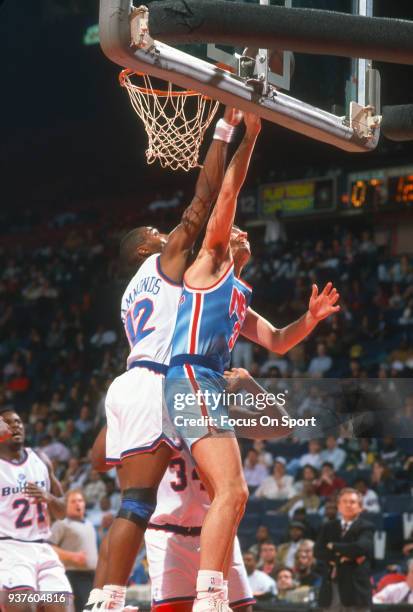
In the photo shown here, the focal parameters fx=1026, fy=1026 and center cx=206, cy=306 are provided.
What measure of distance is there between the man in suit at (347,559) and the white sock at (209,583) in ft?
14.9

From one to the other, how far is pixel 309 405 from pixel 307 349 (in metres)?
10.5

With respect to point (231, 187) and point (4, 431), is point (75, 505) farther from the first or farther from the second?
point (231, 187)

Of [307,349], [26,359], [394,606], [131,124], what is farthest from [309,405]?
[131,124]

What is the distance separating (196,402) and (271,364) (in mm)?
11765

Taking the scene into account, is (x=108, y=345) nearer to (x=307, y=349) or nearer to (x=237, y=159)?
(x=307, y=349)

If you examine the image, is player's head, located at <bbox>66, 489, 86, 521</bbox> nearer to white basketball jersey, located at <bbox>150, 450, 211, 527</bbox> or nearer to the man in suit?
the man in suit

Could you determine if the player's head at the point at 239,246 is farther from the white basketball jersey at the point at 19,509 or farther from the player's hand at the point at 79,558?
the player's hand at the point at 79,558

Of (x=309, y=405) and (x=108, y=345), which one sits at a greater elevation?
(x=108, y=345)

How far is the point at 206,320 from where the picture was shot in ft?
16.6

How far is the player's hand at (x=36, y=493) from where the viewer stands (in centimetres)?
788

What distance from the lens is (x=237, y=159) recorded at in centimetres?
500

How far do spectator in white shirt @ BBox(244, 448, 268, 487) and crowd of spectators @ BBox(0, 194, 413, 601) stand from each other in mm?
18

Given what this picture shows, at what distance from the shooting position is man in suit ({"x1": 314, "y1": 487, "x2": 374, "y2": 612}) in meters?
8.82

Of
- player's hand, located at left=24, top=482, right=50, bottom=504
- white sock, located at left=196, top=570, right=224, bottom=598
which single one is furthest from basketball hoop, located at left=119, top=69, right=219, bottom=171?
player's hand, located at left=24, top=482, right=50, bottom=504
